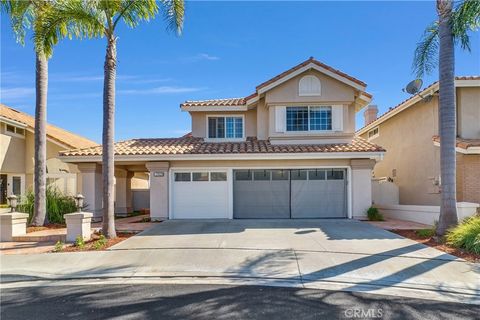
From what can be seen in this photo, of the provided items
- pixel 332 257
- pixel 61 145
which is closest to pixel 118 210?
pixel 61 145

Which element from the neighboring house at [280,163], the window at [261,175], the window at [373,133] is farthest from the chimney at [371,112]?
the window at [261,175]

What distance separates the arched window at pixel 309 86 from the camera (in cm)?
1716

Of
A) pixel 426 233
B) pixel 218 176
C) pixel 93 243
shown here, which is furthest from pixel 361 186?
pixel 93 243

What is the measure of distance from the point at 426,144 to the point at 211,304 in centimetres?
1545

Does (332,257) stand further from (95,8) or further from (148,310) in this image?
Result: (95,8)

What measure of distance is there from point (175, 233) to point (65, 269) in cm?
467

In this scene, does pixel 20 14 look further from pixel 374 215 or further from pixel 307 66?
pixel 374 215

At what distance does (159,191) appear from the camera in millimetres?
16266

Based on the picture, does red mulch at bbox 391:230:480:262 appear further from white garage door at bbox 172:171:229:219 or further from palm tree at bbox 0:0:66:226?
palm tree at bbox 0:0:66:226

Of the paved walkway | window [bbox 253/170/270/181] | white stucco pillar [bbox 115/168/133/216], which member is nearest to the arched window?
window [bbox 253/170/270/181]

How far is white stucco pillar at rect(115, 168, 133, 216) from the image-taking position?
2011 centimetres

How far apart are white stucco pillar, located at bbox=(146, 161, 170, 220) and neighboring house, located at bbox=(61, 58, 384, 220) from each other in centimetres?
5

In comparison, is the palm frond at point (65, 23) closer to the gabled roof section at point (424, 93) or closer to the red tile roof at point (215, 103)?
the red tile roof at point (215, 103)

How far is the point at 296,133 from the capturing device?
56.2ft
